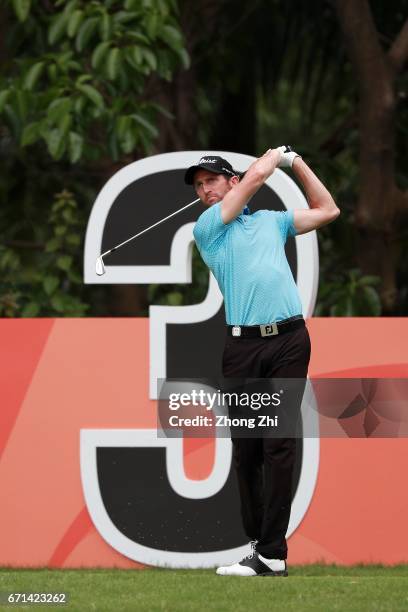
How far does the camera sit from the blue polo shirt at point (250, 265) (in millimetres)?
5641

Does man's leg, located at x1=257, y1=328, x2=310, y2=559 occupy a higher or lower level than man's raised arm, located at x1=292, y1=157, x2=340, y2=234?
lower

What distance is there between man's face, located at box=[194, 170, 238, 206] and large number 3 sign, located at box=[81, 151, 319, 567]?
1054 mm

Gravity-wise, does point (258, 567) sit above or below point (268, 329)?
below

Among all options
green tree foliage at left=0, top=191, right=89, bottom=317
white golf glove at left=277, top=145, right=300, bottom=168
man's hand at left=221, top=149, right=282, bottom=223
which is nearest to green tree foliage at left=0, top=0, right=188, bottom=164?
→ green tree foliage at left=0, top=191, right=89, bottom=317

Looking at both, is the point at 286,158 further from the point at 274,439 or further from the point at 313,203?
the point at 274,439

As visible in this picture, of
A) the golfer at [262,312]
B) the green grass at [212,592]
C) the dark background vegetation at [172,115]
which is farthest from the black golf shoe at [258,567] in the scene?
the dark background vegetation at [172,115]

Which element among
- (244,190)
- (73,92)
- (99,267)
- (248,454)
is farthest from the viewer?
(73,92)

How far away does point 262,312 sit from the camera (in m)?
5.64

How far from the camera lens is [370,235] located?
9.17 metres

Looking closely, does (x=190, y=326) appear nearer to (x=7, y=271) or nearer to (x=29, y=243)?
(x=7, y=271)

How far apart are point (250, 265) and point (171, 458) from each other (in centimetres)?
146

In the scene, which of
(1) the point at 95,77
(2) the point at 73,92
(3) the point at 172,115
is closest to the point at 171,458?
(2) the point at 73,92

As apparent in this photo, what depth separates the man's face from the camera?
230 inches

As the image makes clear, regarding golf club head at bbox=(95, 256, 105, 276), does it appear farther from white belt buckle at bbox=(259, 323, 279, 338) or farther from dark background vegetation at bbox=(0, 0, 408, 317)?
dark background vegetation at bbox=(0, 0, 408, 317)
